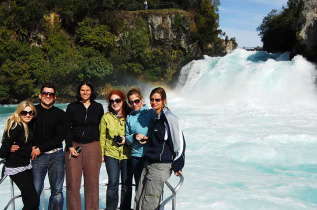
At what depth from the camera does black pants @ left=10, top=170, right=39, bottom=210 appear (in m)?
2.69

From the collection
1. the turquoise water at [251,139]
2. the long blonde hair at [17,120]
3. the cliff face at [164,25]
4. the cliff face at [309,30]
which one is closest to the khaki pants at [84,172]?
the long blonde hair at [17,120]

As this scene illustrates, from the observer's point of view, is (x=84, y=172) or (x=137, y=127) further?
(x=84, y=172)

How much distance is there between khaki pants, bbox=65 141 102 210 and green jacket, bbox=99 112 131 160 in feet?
0.29

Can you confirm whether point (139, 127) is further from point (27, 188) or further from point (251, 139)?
point (251, 139)

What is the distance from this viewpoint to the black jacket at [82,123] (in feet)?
9.82

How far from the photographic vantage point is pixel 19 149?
270cm

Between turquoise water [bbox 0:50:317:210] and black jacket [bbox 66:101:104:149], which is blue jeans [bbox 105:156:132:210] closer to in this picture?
black jacket [bbox 66:101:104:149]

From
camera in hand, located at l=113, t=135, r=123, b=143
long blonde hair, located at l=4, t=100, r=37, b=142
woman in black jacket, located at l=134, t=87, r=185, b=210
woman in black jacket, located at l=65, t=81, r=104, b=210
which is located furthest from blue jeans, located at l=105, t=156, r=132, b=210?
long blonde hair, located at l=4, t=100, r=37, b=142

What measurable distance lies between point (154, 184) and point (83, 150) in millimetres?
901

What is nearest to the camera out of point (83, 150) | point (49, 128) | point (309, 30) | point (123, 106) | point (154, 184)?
point (154, 184)

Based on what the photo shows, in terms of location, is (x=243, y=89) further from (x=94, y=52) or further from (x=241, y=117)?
(x=94, y=52)

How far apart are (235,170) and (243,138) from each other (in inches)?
98.4

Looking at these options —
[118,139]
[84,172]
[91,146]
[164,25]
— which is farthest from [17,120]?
[164,25]

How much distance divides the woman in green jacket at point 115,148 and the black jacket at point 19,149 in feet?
2.49
